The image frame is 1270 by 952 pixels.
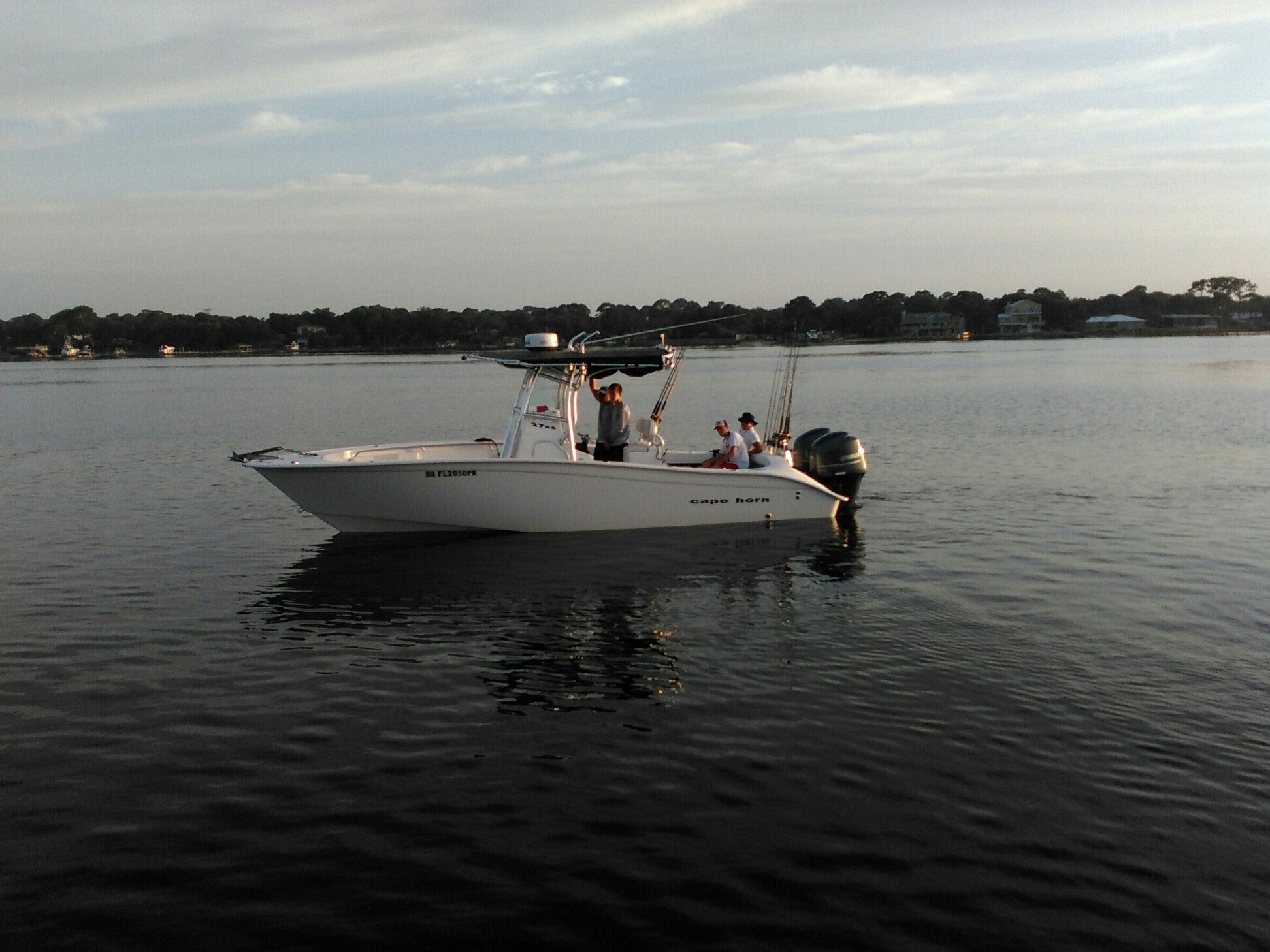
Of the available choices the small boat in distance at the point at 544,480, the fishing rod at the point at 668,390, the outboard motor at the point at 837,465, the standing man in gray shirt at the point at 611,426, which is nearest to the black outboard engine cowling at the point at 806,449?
the outboard motor at the point at 837,465

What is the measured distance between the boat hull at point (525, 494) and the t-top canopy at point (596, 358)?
6.30 feet

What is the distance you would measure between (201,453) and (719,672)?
28150mm

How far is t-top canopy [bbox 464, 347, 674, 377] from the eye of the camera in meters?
18.7

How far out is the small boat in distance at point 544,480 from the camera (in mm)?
17938

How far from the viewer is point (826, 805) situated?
8.31 m

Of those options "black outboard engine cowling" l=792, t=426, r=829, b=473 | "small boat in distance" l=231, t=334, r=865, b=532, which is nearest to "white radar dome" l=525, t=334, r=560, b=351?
"small boat in distance" l=231, t=334, r=865, b=532

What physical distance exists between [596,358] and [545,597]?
551 cm

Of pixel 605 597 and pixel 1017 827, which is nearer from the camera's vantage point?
pixel 1017 827

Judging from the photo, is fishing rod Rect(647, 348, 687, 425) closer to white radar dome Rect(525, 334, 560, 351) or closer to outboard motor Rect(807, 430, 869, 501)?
white radar dome Rect(525, 334, 560, 351)

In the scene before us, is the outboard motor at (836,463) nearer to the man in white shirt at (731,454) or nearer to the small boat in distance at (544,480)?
the small boat in distance at (544,480)

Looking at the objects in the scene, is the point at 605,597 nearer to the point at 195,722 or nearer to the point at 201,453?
the point at 195,722

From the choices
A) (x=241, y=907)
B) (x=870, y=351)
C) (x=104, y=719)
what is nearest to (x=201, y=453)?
(x=104, y=719)

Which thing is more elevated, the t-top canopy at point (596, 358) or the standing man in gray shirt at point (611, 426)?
the t-top canopy at point (596, 358)

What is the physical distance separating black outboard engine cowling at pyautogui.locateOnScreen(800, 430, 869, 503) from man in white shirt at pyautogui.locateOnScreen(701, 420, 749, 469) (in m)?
1.56
